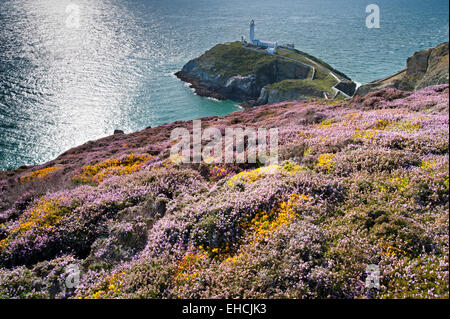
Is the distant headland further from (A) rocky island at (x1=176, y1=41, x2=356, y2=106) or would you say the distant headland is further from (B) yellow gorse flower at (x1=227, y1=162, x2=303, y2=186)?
(B) yellow gorse flower at (x1=227, y1=162, x2=303, y2=186)

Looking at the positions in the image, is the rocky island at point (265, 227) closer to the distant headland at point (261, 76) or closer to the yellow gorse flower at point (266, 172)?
the yellow gorse flower at point (266, 172)

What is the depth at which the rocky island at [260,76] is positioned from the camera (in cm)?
8906

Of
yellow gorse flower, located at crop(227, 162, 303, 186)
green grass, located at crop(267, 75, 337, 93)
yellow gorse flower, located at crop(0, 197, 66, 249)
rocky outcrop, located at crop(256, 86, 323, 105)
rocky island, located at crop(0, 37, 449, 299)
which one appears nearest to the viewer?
rocky island, located at crop(0, 37, 449, 299)

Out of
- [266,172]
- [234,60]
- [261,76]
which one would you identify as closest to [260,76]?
[261,76]

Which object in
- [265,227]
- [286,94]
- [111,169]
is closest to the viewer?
[265,227]

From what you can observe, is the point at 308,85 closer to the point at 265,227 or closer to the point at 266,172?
the point at 266,172

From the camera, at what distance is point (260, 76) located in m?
104

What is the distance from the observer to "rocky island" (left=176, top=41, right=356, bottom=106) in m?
89.1

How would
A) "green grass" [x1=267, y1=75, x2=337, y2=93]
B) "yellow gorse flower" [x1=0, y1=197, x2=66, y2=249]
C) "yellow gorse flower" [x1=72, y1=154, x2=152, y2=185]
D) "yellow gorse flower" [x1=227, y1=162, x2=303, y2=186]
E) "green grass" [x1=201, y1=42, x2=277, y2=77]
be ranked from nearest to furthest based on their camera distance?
"yellow gorse flower" [x1=0, y1=197, x2=66, y2=249]
"yellow gorse flower" [x1=227, y1=162, x2=303, y2=186]
"yellow gorse flower" [x1=72, y1=154, x2=152, y2=185]
"green grass" [x1=267, y1=75, x2=337, y2=93]
"green grass" [x1=201, y1=42, x2=277, y2=77]

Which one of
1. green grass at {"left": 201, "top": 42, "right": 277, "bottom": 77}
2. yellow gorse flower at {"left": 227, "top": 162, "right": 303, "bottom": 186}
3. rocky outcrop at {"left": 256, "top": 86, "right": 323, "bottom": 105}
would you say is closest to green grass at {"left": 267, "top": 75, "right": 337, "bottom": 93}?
rocky outcrop at {"left": 256, "top": 86, "right": 323, "bottom": 105}

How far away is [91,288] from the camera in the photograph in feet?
25.4
